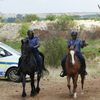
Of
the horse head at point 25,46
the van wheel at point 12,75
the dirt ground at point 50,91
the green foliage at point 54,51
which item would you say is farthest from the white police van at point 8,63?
the green foliage at point 54,51

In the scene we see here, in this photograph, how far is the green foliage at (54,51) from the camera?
31164 millimetres

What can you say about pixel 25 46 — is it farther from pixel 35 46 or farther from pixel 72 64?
pixel 72 64

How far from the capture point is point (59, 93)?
1733 cm

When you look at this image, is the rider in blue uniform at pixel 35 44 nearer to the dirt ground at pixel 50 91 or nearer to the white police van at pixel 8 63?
the dirt ground at pixel 50 91

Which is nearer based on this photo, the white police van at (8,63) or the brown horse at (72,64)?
the brown horse at (72,64)

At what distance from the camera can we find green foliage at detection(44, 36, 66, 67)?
31164 mm

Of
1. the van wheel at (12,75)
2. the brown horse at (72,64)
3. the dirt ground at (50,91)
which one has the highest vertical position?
the brown horse at (72,64)

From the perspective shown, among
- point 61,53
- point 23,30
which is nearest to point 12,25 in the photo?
point 23,30

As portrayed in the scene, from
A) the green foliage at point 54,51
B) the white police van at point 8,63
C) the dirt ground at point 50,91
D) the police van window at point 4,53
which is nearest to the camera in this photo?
the dirt ground at point 50,91

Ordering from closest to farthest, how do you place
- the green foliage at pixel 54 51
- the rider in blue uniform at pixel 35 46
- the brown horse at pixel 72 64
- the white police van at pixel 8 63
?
1. the brown horse at pixel 72 64
2. the rider in blue uniform at pixel 35 46
3. the white police van at pixel 8 63
4. the green foliage at pixel 54 51

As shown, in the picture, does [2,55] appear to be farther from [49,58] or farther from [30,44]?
[49,58]

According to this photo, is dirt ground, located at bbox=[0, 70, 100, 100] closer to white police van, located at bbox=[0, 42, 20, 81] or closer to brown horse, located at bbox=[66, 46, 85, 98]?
white police van, located at bbox=[0, 42, 20, 81]

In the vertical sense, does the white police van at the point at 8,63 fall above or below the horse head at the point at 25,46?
below

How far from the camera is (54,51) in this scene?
31.3 metres
